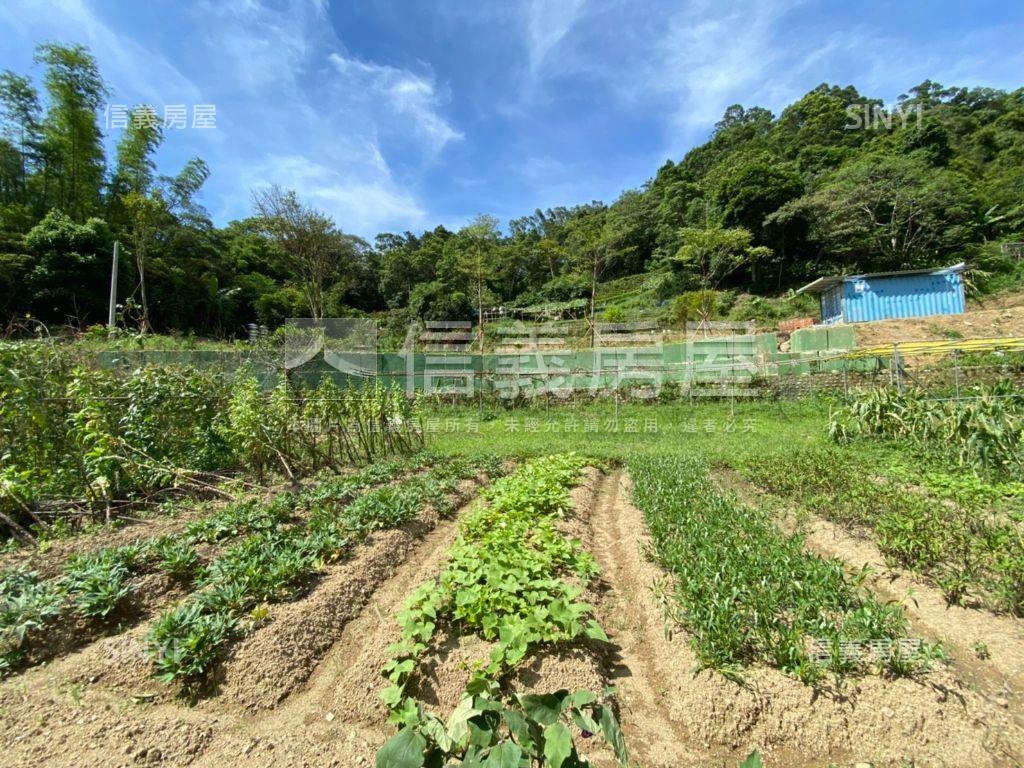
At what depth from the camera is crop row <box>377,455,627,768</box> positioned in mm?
830

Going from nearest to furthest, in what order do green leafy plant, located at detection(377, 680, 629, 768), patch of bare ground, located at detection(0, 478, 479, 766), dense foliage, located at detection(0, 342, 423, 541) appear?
1. green leafy plant, located at detection(377, 680, 629, 768)
2. patch of bare ground, located at detection(0, 478, 479, 766)
3. dense foliage, located at detection(0, 342, 423, 541)

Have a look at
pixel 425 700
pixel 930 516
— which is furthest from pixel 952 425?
pixel 425 700

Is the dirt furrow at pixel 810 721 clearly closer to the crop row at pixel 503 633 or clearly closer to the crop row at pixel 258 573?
the crop row at pixel 503 633

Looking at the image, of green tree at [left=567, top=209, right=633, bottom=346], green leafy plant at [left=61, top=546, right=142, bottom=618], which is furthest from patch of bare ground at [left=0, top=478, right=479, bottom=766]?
green tree at [left=567, top=209, right=633, bottom=346]

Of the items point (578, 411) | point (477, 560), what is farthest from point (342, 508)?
point (578, 411)

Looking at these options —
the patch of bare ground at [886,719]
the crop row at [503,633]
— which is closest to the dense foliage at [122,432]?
the crop row at [503,633]

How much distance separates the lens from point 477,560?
114 inches

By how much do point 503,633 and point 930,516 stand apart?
150 inches

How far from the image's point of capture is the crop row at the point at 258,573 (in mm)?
2076

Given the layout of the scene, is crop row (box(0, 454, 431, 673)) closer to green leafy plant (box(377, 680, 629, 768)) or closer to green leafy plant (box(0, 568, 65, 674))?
green leafy plant (box(0, 568, 65, 674))

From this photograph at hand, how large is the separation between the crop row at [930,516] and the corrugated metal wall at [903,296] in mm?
14411

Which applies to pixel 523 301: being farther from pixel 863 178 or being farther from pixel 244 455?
pixel 244 455

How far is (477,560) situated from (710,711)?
153 centimetres

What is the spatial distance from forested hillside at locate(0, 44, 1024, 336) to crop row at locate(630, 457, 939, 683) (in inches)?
380
